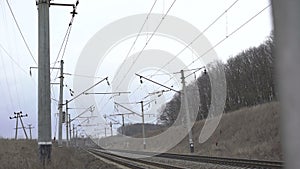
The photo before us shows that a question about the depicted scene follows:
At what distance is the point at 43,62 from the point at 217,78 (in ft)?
198

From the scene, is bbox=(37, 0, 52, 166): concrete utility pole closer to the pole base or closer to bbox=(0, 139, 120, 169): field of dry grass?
the pole base

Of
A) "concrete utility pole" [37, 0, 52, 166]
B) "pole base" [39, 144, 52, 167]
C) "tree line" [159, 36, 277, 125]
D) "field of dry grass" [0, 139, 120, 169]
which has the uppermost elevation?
"tree line" [159, 36, 277, 125]

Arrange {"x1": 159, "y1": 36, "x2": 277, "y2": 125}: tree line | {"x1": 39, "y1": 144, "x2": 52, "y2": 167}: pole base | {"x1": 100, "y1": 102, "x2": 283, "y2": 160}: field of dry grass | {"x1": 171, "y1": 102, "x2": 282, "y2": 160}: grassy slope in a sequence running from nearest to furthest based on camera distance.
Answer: {"x1": 39, "y1": 144, "x2": 52, "y2": 167}: pole base → {"x1": 171, "y1": 102, "x2": 282, "y2": 160}: grassy slope → {"x1": 100, "y1": 102, "x2": 283, "y2": 160}: field of dry grass → {"x1": 159, "y1": 36, "x2": 277, "y2": 125}: tree line

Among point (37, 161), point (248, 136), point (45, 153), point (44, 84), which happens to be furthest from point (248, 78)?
point (45, 153)

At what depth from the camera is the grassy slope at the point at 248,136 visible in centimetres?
3142

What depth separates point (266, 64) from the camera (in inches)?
2530

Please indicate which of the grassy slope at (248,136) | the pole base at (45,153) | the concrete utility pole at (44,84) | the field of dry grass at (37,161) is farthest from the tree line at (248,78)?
the pole base at (45,153)

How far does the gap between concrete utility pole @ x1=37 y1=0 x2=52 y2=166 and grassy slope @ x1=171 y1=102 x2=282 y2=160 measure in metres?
15.2

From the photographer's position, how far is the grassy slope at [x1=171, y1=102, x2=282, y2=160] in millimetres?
31422

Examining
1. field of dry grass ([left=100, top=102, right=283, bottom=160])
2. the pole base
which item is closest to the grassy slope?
field of dry grass ([left=100, top=102, right=283, bottom=160])

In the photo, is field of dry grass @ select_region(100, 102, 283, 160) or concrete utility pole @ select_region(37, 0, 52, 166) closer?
concrete utility pole @ select_region(37, 0, 52, 166)

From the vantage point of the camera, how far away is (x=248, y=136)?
141 ft

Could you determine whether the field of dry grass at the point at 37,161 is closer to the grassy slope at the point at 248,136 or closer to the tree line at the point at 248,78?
the grassy slope at the point at 248,136

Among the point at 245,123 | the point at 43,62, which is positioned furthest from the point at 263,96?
the point at 43,62
